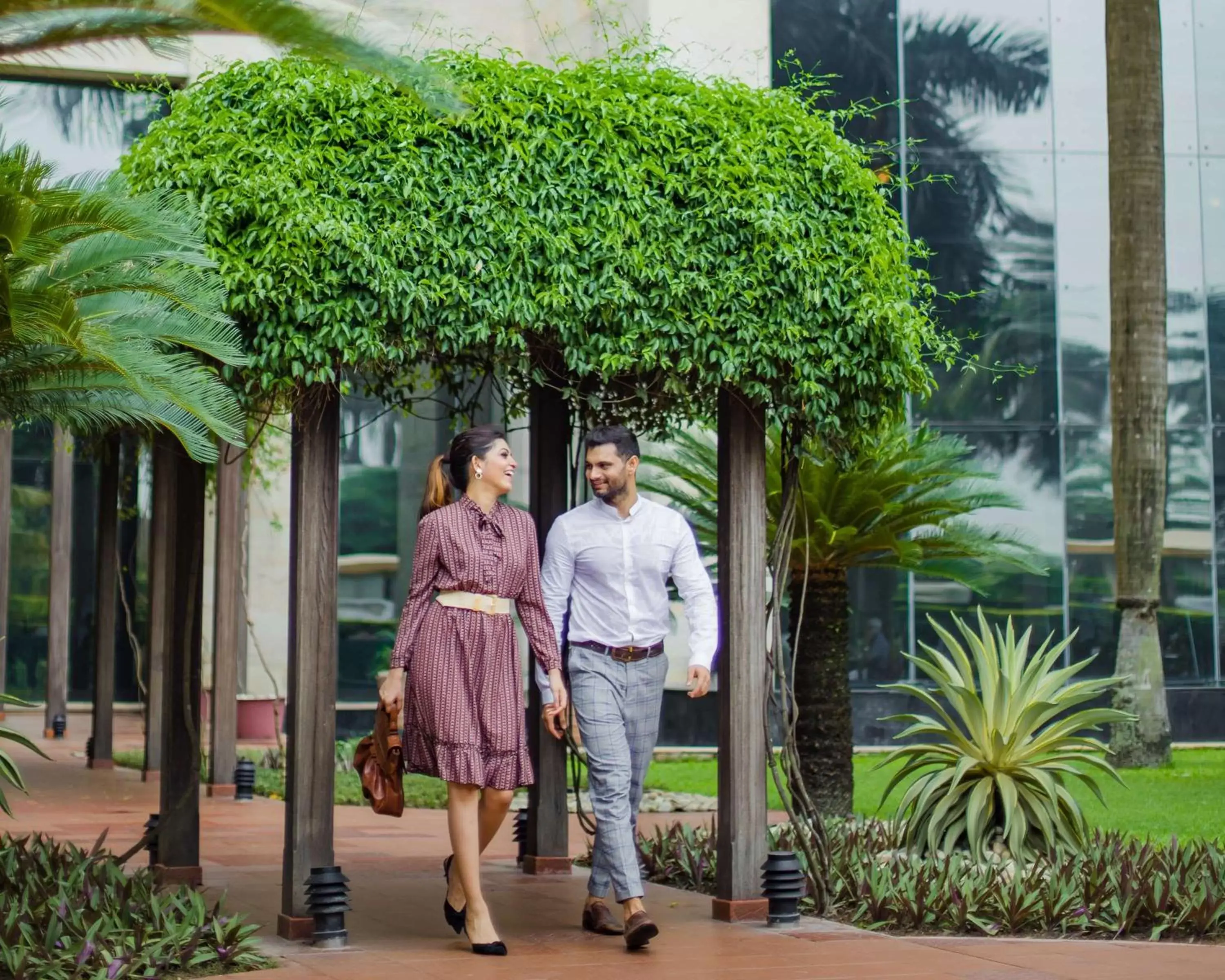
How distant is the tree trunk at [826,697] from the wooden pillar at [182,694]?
4519 mm

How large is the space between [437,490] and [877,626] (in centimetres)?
1409

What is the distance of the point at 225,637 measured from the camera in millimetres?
13695

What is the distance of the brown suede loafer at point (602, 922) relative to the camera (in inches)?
264

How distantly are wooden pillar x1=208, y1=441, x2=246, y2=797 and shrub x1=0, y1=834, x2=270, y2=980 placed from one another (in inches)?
267

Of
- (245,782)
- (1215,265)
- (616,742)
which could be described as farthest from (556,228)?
(1215,265)

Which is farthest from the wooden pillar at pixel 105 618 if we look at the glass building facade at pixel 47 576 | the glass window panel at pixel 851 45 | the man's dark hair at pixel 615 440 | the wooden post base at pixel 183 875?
the glass window panel at pixel 851 45

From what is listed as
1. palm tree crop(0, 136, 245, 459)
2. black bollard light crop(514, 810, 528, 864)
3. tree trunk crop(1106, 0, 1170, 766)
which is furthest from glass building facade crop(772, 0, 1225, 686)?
palm tree crop(0, 136, 245, 459)

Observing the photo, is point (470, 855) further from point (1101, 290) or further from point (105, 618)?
point (1101, 290)

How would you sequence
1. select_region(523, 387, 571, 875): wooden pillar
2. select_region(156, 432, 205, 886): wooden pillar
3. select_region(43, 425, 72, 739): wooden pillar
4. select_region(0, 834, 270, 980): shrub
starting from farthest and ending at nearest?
1. select_region(43, 425, 72, 739): wooden pillar
2. select_region(523, 387, 571, 875): wooden pillar
3. select_region(156, 432, 205, 886): wooden pillar
4. select_region(0, 834, 270, 980): shrub

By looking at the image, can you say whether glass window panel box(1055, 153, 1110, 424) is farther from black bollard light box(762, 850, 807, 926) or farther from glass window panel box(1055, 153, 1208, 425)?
black bollard light box(762, 850, 807, 926)

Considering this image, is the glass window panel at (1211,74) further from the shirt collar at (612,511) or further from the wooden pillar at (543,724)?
the shirt collar at (612,511)

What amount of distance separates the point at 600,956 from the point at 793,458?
2460 mm

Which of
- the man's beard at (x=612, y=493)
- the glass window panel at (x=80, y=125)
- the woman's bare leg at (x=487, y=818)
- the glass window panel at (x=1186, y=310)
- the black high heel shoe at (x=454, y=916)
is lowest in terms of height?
the black high heel shoe at (x=454, y=916)

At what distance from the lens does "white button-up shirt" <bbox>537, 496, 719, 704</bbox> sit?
675 centimetres
